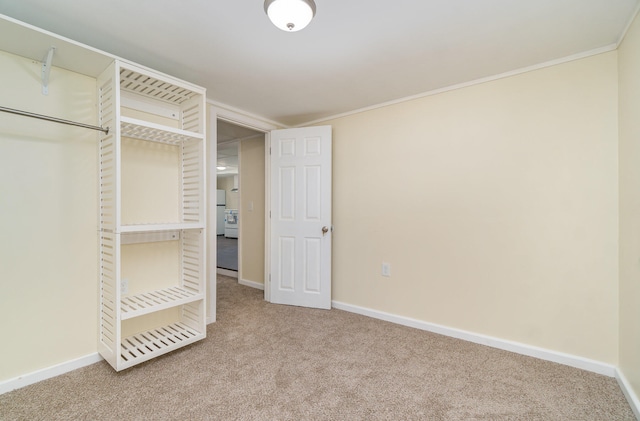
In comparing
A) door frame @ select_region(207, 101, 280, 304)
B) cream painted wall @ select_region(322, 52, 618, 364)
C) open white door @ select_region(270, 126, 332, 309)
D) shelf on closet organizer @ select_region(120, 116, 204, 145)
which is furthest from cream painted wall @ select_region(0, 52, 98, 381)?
cream painted wall @ select_region(322, 52, 618, 364)

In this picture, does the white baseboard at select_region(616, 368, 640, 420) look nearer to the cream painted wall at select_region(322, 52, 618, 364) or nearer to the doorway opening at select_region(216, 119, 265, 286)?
the cream painted wall at select_region(322, 52, 618, 364)

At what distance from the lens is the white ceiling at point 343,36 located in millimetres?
1491

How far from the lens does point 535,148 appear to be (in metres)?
2.10

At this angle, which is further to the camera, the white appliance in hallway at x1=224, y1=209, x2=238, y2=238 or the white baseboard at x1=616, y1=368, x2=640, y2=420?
the white appliance in hallway at x1=224, y1=209, x2=238, y2=238

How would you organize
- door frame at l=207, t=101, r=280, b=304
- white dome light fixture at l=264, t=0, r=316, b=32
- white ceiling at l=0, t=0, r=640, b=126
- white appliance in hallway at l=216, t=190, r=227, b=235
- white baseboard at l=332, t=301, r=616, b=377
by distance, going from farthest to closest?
1. white appliance in hallway at l=216, t=190, r=227, b=235
2. door frame at l=207, t=101, r=280, b=304
3. white baseboard at l=332, t=301, r=616, b=377
4. white ceiling at l=0, t=0, r=640, b=126
5. white dome light fixture at l=264, t=0, r=316, b=32

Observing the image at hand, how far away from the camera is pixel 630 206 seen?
5.47ft

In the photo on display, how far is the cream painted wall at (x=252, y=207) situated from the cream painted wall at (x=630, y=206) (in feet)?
11.3

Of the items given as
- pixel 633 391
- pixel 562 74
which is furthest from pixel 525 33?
pixel 633 391

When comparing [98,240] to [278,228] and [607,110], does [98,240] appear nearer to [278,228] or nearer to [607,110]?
[278,228]

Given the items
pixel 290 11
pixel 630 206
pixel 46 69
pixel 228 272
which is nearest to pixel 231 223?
pixel 228 272

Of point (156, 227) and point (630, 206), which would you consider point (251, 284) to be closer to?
point (156, 227)

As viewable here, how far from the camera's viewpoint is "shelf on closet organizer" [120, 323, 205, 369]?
1852 millimetres

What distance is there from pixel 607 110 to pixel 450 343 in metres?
2.00

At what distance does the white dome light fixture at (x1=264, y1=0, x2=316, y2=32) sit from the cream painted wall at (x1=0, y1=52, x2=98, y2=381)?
149cm
